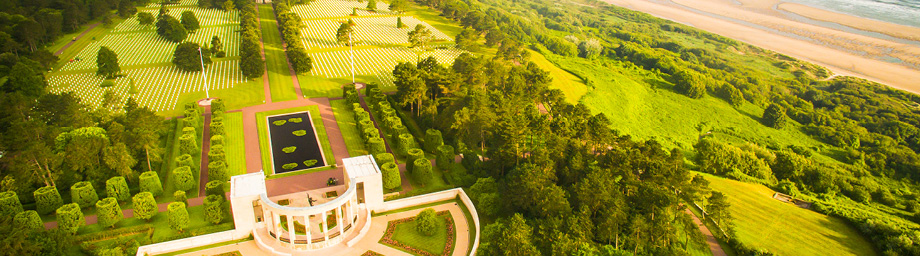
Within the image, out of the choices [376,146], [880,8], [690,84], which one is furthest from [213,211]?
[880,8]

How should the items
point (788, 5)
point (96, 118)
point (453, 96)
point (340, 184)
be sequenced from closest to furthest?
point (340, 184) → point (96, 118) → point (453, 96) → point (788, 5)

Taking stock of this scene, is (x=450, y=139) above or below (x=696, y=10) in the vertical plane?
below

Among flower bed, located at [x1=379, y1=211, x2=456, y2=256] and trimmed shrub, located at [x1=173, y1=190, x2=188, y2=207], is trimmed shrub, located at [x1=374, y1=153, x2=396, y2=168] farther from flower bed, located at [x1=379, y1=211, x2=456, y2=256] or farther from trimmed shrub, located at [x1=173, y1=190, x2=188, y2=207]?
trimmed shrub, located at [x1=173, y1=190, x2=188, y2=207]

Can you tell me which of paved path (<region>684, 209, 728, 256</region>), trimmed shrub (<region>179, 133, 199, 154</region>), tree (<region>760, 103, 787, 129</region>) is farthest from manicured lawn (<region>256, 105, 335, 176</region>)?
tree (<region>760, 103, 787, 129</region>)

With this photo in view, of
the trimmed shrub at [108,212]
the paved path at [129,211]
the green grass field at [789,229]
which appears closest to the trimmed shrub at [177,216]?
the trimmed shrub at [108,212]

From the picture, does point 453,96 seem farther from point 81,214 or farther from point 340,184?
point 81,214

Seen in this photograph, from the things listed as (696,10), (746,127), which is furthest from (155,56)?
(696,10)
